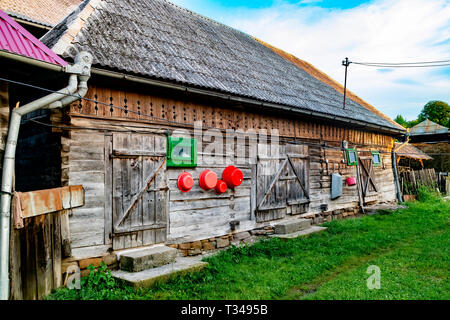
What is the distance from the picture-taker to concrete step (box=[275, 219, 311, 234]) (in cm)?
803

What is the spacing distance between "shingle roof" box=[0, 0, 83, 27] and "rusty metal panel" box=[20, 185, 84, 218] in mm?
7127

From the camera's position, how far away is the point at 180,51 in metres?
7.38

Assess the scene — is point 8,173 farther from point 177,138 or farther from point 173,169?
point 177,138

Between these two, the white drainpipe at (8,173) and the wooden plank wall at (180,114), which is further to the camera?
the wooden plank wall at (180,114)

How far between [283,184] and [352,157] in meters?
4.03

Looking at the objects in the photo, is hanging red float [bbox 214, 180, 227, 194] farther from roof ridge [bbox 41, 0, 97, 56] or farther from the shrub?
the shrub

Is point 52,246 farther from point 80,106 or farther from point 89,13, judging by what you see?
point 89,13

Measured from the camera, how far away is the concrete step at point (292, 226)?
8.03m

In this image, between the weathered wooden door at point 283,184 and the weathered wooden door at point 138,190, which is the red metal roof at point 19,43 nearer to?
the weathered wooden door at point 138,190

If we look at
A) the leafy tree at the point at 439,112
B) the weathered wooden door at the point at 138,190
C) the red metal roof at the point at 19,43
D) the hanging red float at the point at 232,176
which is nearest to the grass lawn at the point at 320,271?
the weathered wooden door at the point at 138,190

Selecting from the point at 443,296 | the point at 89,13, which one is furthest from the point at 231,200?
the point at 89,13

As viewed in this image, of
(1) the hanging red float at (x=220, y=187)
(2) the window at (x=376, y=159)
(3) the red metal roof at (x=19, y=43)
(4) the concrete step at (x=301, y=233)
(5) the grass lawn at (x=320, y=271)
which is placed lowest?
(5) the grass lawn at (x=320, y=271)

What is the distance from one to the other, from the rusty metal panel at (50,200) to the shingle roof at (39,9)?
281 inches

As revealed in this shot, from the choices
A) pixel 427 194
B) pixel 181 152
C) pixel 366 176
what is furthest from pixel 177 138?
pixel 427 194
